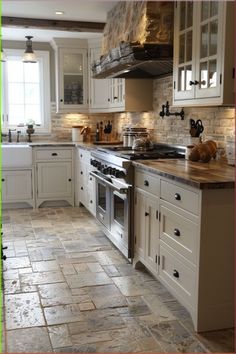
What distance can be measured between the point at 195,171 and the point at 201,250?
0.60m

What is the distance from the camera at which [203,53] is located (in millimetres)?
2963

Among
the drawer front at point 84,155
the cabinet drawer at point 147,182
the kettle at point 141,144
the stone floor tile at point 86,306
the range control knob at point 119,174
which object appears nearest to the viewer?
the stone floor tile at point 86,306

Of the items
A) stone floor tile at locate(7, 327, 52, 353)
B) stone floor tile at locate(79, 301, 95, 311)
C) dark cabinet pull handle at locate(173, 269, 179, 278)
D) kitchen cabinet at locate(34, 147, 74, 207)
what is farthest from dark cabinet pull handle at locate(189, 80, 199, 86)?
kitchen cabinet at locate(34, 147, 74, 207)

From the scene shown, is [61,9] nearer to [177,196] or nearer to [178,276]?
[177,196]

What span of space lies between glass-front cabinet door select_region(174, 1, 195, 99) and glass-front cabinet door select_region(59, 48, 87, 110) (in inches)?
117

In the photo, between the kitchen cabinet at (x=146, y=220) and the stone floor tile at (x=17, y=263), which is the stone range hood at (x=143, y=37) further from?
the stone floor tile at (x=17, y=263)

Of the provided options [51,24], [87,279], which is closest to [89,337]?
[87,279]

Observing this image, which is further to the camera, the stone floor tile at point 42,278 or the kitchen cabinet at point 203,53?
the stone floor tile at point 42,278

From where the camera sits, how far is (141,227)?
11.0 ft

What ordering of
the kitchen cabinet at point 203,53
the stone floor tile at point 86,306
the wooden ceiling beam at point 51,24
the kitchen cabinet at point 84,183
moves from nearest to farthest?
the kitchen cabinet at point 203,53, the stone floor tile at point 86,306, the wooden ceiling beam at point 51,24, the kitchen cabinet at point 84,183

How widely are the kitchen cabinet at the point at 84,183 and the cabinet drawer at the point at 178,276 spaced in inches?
83.2

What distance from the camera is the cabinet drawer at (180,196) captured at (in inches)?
93.4

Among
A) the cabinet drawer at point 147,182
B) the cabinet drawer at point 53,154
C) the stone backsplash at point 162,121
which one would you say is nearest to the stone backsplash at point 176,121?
the stone backsplash at point 162,121

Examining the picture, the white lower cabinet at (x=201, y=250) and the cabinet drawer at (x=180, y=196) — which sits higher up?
the cabinet drawer at (x=180, y=196)
